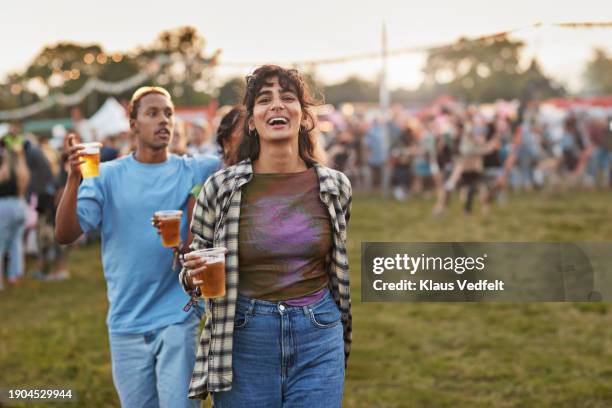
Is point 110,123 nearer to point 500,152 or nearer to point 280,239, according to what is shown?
point 500,152

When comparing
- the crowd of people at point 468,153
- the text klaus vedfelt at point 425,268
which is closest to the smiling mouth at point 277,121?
the text klaus vedfelt at point 425,268

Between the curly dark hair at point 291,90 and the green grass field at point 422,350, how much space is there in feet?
9.50

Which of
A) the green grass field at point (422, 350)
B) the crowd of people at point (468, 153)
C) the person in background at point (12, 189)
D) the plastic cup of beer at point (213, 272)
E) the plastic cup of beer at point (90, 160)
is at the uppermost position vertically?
the crowd of people at point (468, 153)

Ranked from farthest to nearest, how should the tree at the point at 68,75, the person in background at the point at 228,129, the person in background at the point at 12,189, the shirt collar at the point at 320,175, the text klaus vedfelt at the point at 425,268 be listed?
the tree at the point at 68,75, the person in background at the point at 12,189, the text klaus vedfelt at the point at 425,268, the person in background at the point at 228,129, the shirt collar at the point at 320,175

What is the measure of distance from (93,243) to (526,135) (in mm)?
11016

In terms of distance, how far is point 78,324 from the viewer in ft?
27.3

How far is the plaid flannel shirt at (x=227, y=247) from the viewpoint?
2.89 meters

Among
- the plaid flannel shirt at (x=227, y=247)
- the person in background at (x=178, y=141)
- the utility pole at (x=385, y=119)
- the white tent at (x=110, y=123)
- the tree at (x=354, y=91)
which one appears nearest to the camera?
the plaid flannel shirt at (x=227, y=247)

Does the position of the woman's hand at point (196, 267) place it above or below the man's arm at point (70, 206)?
below

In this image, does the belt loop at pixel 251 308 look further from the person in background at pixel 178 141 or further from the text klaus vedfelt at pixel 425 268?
the person in background at pixel 178 141

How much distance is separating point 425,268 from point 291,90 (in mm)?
2136

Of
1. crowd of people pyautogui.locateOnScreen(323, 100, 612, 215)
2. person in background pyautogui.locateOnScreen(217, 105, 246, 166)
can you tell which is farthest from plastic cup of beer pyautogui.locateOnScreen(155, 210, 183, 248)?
crowd of people pyautogui.locateOnScreen(323, 100, 612, 215)

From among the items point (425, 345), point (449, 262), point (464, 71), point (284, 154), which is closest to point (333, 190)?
point (284, 154)

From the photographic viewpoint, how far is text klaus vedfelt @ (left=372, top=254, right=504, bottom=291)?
4793 millimetres
